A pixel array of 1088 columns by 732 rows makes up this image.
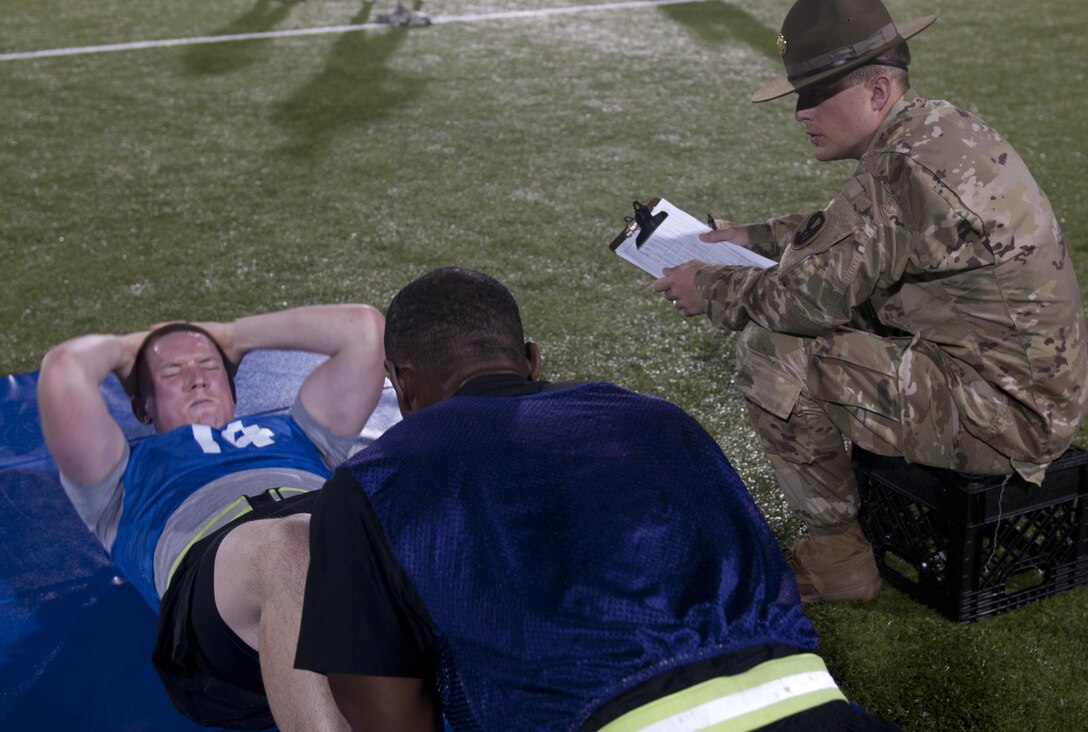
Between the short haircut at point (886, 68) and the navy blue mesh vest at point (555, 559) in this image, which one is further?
the short haircut at point (886, 68)

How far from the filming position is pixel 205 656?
2131 millimetres

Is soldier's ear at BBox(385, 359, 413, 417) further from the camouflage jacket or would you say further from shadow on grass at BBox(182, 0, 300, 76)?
shadow on grass at BBox(182, 0, 300, 76)

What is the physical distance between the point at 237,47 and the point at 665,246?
20.7ft

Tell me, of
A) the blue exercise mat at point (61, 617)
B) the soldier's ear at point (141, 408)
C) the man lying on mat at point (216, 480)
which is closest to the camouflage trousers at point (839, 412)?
the man lying on mat at point (216, 480)

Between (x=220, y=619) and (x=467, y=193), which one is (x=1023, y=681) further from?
(x=467, y=193)

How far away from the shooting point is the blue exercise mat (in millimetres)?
2436

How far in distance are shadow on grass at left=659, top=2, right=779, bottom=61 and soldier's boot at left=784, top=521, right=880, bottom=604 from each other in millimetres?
5896

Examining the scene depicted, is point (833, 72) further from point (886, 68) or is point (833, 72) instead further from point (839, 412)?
point (839, 412)

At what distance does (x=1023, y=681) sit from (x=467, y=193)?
3.80 meters

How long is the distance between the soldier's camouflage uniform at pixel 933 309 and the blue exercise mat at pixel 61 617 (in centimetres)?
147

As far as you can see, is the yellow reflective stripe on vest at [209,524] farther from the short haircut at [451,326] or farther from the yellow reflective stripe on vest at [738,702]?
the yellow reflective stripe on vest at [738,702]

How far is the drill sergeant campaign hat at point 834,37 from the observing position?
8.02 ft

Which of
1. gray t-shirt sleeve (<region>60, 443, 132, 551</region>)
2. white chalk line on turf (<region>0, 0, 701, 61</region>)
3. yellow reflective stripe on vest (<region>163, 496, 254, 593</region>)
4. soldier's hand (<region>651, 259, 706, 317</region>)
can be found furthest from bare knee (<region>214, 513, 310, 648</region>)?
white chalk line on turf (<region>0, 0, 701, 61</region>)

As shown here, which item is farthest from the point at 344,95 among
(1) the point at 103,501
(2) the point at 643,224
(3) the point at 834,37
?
(3) the point at 834,37
